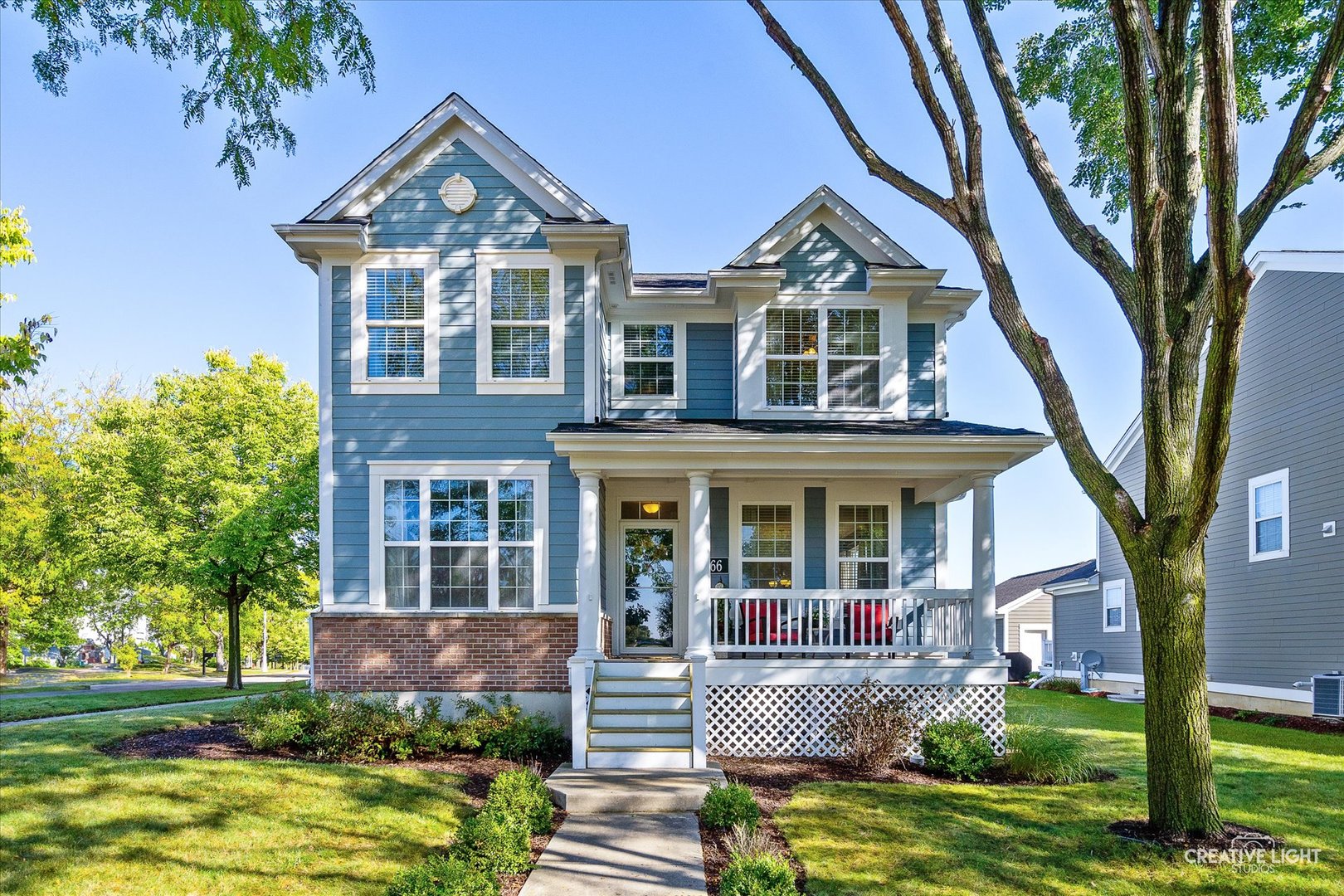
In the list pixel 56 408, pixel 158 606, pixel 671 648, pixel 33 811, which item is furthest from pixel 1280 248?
pixel 158 606

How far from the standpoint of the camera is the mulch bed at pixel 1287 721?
1327cm

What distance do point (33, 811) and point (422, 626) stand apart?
471cm

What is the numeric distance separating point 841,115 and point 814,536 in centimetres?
686

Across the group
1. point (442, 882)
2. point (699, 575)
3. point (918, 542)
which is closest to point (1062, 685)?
point (918, 542)

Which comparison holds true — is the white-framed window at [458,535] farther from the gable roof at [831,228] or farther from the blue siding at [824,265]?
the blue siding at [824,265]

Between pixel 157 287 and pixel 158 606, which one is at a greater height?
pixel 157 287

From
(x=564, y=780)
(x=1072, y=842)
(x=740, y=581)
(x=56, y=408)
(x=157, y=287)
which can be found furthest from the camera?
(x=56, y=408)

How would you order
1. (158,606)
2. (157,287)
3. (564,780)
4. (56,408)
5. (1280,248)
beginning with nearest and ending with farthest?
(564,780), (1280,248), (157,287), (56,408), (158,606)

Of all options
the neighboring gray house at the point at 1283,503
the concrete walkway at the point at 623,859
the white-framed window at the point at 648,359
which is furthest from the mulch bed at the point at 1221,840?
the neighboring gray house at the point at 1283,503

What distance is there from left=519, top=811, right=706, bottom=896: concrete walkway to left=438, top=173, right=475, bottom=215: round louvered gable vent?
826 cm

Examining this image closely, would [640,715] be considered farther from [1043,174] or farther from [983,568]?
[1043,174]

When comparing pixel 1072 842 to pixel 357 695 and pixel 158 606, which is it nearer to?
pixel 357 695

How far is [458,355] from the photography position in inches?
474

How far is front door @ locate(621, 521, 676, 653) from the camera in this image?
1348 cm
